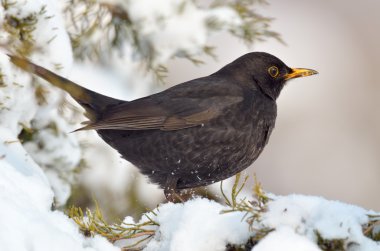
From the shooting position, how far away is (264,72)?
4766 mm

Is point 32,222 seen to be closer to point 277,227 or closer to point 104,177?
point 277,227

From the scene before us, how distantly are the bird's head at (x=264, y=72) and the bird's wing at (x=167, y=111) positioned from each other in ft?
1.28

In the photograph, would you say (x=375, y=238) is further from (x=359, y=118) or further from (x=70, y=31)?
(x=359, y=118)

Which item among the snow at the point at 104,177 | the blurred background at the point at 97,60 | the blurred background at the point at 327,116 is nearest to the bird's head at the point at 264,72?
the blurred background at the point at 97,60

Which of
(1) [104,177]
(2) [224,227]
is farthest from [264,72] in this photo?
(2) [224,227]

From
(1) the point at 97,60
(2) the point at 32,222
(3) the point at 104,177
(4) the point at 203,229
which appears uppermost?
(4) the point at 203,229

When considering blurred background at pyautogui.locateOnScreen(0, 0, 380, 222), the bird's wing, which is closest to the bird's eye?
blurred background at pyautogui.locateOnScreen(0, 0, 380, 222)

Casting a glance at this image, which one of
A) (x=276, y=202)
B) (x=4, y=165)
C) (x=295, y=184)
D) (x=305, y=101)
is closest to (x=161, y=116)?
(x=4, y=165)

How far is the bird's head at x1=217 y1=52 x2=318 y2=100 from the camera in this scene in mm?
4680

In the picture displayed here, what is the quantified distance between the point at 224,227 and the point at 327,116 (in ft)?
25.5

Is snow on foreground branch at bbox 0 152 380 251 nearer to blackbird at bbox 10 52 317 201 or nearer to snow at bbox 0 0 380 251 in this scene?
snow at bbox 0 0 380 251

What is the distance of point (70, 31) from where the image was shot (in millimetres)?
4777

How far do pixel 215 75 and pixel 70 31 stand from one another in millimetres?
1091

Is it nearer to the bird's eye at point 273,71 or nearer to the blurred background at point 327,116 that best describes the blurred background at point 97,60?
the bird's eye at point 273,71
